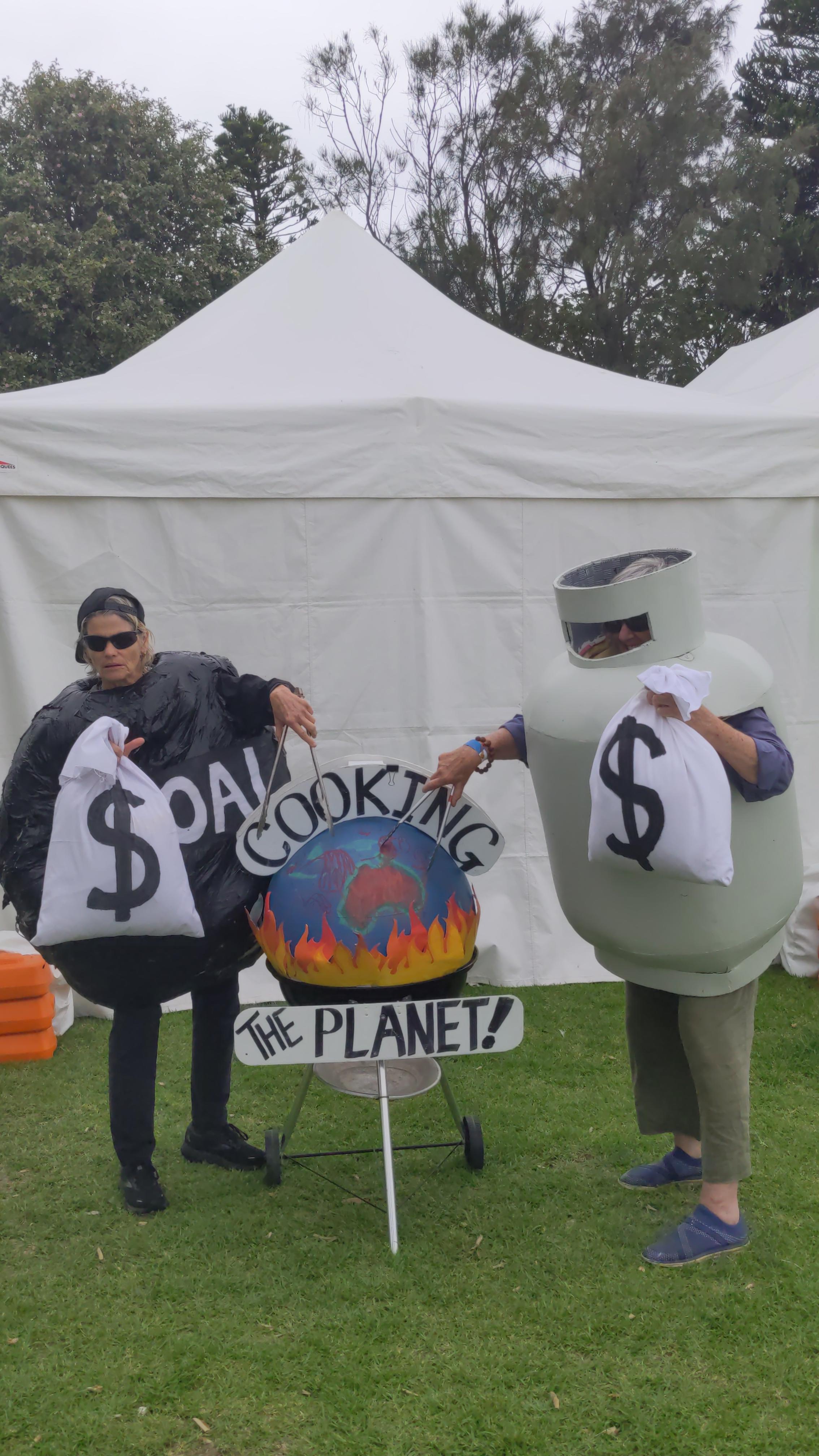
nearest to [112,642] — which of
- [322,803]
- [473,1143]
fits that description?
[322,803]

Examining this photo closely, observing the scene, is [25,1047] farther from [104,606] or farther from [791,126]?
[791,126]

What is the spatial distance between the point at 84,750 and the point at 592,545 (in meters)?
2.83

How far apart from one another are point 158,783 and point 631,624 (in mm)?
1218

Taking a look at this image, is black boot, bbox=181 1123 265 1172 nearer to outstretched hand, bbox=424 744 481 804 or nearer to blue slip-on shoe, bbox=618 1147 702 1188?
blue slip-on shoe, bbox=618 1147 702 1188

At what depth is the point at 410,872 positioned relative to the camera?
2.57 metres

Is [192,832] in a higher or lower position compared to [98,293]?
lower

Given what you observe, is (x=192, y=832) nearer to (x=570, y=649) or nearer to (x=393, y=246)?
(x=570, y=649)

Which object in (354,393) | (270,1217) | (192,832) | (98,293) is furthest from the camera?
(98,293)

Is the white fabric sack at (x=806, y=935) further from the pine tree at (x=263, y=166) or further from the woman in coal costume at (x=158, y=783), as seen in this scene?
the pine tree at (x=263, y=166)

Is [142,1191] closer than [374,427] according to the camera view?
Yes

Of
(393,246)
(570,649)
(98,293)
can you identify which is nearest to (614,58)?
(393,246)

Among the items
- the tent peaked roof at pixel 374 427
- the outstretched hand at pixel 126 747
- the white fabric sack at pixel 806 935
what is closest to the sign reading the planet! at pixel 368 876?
the outstretched hand at pixel 126 747

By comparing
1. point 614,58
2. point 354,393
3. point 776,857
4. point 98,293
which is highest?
point 614,58

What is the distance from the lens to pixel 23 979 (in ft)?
13.2
